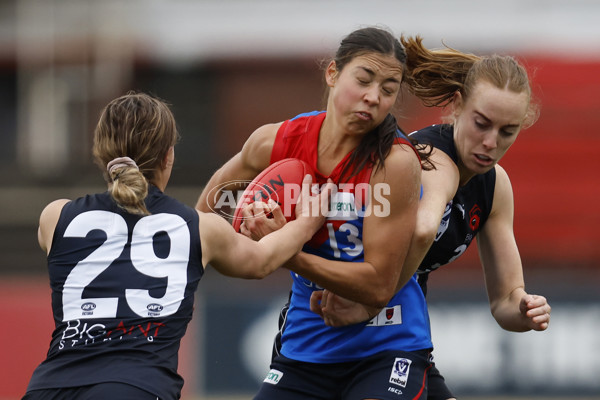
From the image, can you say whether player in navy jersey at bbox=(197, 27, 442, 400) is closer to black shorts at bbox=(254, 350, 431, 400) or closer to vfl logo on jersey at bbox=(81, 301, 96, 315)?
black shorts at bbox=(254, 350, 431, 400)

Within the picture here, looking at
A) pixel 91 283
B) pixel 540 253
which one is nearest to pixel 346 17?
pixel 540 253

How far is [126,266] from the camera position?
3.04m

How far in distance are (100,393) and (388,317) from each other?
51.2 inches

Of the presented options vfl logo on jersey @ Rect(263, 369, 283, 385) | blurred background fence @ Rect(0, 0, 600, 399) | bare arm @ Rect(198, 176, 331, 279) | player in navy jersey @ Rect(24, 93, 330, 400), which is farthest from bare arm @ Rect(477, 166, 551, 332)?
blurred background fence @ Rect(0, 0, 600, 399)

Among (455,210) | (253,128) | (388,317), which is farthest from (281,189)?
(253,128)

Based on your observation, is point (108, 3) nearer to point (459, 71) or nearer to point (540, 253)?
point (540, 253)

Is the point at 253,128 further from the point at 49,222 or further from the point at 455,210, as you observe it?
the point at 49,222

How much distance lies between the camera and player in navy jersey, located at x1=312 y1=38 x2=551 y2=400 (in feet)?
12.2

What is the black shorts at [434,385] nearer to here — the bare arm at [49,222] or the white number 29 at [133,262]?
the white number 29 at [133,262]

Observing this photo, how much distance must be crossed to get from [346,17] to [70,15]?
14.2 feet

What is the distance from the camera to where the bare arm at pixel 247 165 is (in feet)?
12.9

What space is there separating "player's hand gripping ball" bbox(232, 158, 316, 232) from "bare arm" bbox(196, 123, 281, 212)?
0.22 meters

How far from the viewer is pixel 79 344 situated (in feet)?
9.87

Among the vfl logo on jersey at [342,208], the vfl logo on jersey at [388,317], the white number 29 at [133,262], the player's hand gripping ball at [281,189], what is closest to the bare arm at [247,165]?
the player's hand gripping ball at [281,189]
